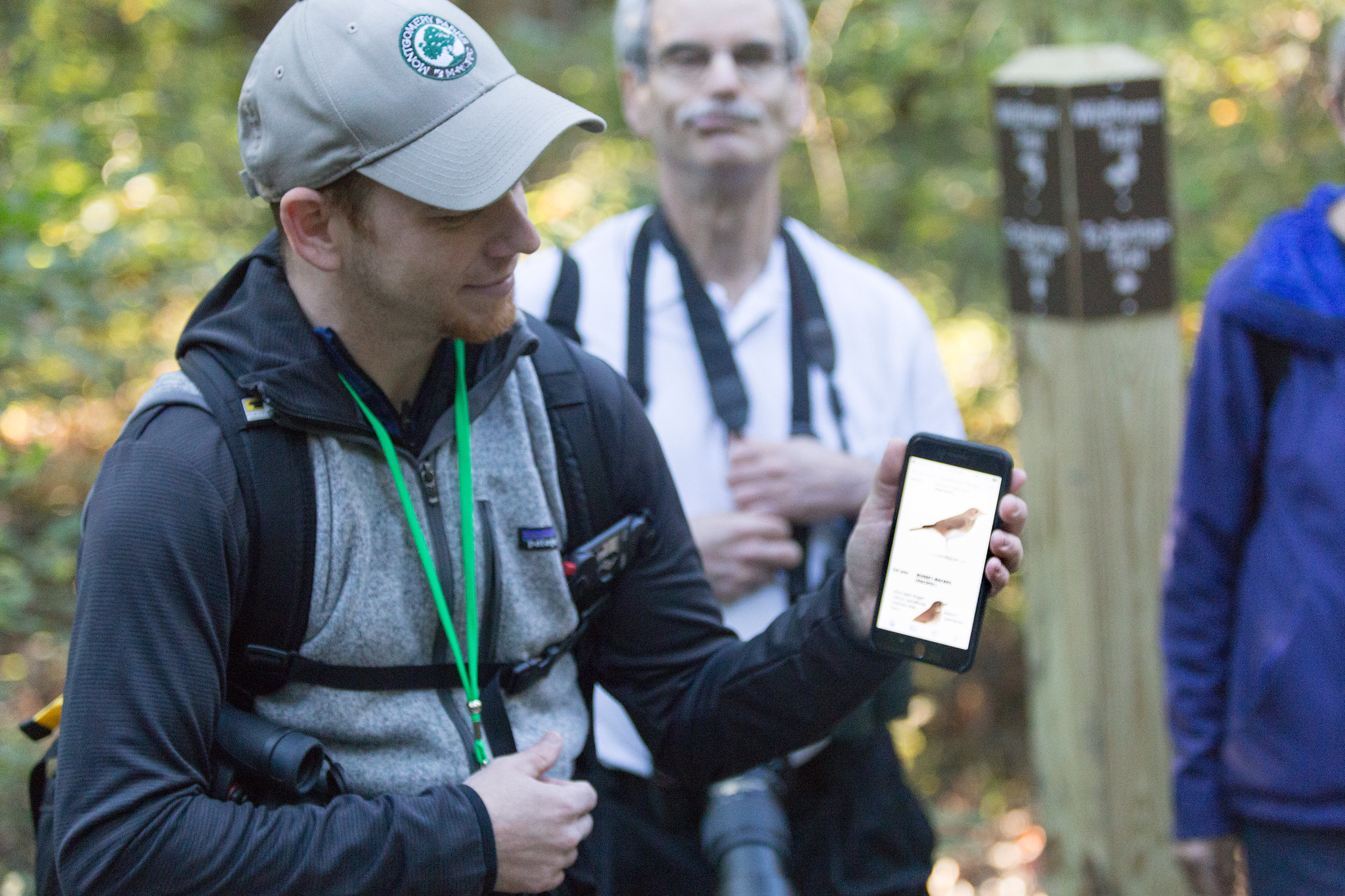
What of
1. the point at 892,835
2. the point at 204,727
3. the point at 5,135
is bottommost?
the point at 892,835

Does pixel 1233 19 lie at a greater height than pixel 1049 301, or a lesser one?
greater

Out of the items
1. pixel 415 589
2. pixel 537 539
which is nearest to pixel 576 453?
pixel 537 539

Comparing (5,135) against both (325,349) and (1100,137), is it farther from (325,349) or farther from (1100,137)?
(1100,137)

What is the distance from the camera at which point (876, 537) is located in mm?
1781

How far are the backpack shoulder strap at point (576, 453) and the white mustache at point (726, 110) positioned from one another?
110 centimetres

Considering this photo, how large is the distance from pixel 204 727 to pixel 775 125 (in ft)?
6.21

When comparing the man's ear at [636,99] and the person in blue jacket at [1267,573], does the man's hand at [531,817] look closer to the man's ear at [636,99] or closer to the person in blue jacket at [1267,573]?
the person in blue jacket at [1267,573]

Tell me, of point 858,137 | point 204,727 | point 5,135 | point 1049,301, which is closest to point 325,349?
point 204,727

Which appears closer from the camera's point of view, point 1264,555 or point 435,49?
point 435,49

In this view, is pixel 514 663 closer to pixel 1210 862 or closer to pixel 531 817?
pixel 531 817

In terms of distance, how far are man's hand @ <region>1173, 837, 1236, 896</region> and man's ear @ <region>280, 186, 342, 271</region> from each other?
82.4 inches

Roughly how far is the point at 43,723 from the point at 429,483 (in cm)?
66

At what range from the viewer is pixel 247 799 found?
1.58 m

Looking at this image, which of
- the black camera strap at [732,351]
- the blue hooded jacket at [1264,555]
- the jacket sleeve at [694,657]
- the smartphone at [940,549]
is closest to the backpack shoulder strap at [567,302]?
the black camera strap at [732,351]
